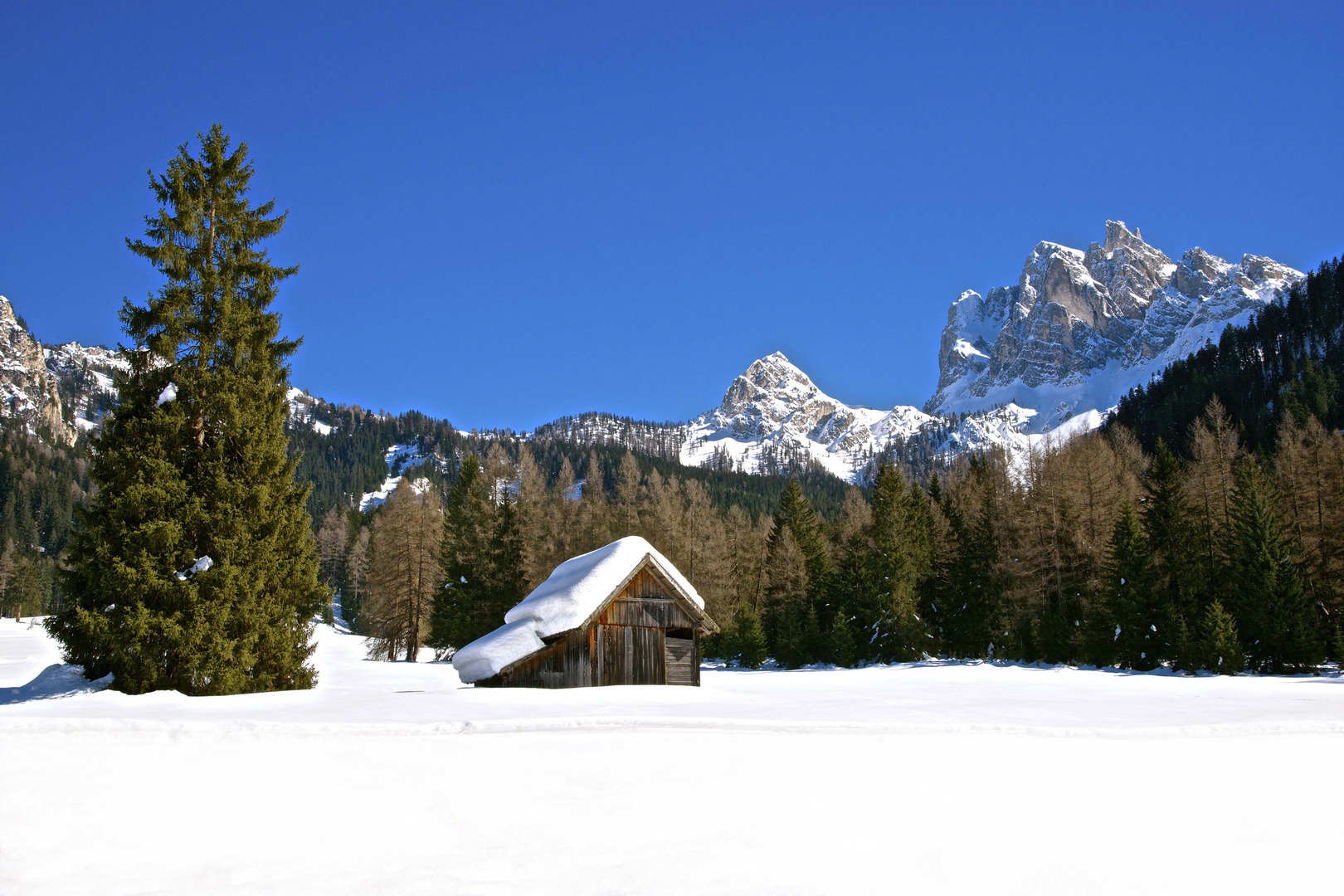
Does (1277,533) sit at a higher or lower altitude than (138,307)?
lower

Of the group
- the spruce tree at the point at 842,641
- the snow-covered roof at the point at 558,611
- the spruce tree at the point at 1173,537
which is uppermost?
the spruce tree at the point at 1173,537

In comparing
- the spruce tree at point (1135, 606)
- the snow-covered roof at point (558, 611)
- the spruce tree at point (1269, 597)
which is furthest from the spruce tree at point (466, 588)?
the spruce tree at point (1269, 597)

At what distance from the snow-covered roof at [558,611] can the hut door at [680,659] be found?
5.19ft

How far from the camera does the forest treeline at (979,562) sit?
37.2m

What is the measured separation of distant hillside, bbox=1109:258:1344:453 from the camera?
8769 centimetres

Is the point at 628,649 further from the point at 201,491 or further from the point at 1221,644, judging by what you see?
the point at 1221,644

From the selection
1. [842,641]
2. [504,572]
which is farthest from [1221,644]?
[504,572]

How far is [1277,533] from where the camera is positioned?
36.2m

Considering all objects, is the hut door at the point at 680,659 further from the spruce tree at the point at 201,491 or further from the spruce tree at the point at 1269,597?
the spruce tree at the point at 1269,597

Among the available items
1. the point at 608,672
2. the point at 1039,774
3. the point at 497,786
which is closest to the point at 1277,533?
the point at 608,672

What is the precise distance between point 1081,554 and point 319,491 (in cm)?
18741

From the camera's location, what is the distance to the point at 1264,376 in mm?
105625

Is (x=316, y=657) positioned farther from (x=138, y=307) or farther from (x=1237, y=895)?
(x=1237, y=895)

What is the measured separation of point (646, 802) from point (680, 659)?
57.2 ft
